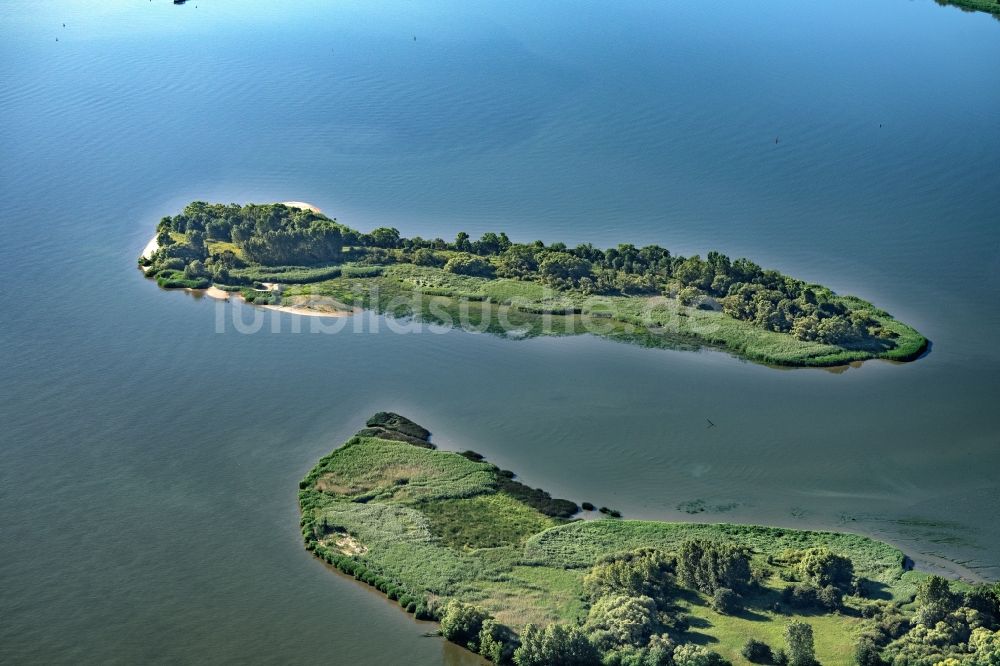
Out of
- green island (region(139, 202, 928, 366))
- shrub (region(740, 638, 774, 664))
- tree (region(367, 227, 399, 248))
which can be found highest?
tree (region(367, 227, 399, 248))

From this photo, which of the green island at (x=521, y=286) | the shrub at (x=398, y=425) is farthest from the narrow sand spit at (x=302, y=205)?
the shrub at (x=398, y=425)

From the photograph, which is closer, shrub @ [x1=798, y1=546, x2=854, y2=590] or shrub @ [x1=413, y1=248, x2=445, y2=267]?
shrub @ [x1=798, y1=546, x2=854, y2=590]

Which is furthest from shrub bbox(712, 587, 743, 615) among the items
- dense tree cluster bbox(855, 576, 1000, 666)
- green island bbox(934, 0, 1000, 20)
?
green island bbox(934, 0, 1000, 20)

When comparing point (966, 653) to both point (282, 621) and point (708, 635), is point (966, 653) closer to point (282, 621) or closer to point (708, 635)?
point (708, 635)

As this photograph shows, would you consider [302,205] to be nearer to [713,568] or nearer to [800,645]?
[713,568]

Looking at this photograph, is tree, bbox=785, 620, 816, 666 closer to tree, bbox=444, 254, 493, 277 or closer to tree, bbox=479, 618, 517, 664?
tree, bbox=479, 618, 517, 664

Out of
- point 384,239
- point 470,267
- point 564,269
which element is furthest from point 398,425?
point 384,239

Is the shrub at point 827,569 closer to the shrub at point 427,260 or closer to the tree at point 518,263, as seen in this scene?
the tree at point 518,263
